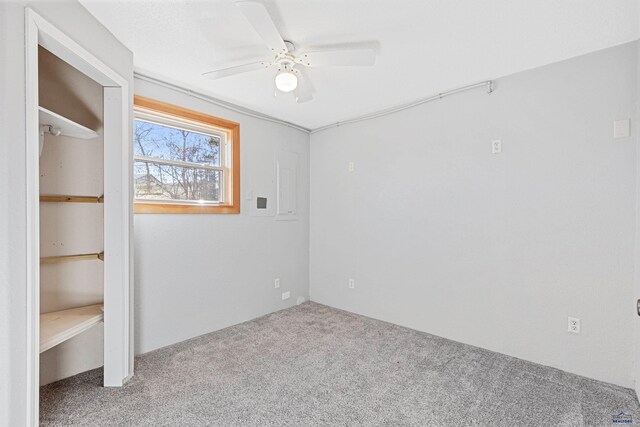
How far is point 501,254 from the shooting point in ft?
7.97

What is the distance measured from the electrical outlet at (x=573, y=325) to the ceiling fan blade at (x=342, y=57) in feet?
7.67

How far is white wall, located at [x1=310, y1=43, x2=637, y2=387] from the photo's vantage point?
77.3 inches

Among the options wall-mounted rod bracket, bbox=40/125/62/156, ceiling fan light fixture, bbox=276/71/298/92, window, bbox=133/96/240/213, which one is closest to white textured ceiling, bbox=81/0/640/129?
ceiling fan light fixture, bbox=276/71/298/92

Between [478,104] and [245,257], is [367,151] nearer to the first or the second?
[478,104]

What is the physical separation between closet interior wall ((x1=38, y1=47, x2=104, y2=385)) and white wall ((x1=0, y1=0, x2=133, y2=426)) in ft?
2.68

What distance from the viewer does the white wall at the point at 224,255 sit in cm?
246

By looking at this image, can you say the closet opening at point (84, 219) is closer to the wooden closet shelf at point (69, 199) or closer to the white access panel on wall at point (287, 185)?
the wooden closet shelf at point (69, 199)

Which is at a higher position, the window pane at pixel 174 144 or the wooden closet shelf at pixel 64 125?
the window pane at pixel 174 144

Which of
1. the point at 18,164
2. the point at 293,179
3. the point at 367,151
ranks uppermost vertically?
the point at 367,151

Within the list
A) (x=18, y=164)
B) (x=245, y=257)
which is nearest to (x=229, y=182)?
(x=245, y=257)

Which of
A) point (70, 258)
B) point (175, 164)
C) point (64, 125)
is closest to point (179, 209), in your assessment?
point (175, 164)

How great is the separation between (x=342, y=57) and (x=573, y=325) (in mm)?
2525

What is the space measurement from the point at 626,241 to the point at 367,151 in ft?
7.53

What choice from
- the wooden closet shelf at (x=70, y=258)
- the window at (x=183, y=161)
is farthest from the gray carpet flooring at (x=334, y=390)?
the window at (x=183, y=161)
